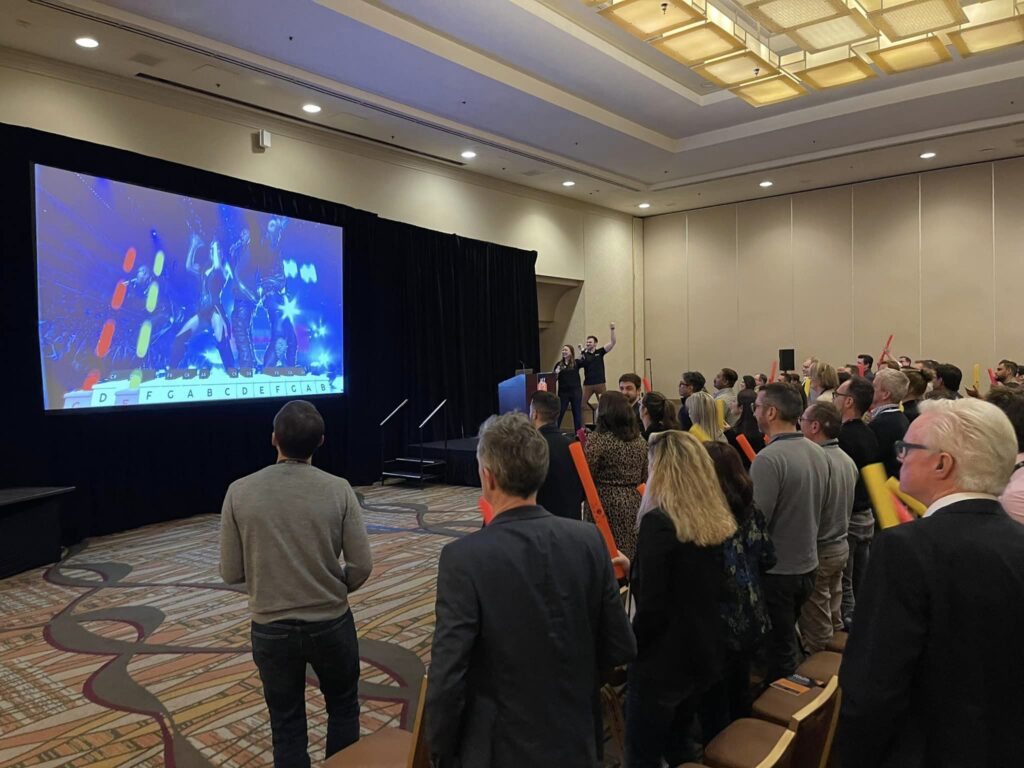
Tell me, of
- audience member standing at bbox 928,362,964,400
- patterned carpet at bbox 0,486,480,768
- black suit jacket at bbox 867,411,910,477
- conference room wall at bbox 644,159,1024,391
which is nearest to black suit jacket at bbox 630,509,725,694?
patterned carpet at bbox 0,486,480,768

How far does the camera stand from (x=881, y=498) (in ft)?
5.55

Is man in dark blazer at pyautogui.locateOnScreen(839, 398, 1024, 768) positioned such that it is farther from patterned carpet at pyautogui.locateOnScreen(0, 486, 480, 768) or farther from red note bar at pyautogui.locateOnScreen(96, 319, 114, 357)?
red note bar at pyautogui.locateOnScreen(96, 319, 114, 357)

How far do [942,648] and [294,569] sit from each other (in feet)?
5.49

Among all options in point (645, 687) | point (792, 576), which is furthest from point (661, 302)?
point (645, 687)

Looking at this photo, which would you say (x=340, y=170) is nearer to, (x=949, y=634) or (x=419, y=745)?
(x=419, y=745)

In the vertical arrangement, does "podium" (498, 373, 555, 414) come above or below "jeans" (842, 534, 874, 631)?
above

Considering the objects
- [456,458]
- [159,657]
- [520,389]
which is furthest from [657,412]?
[456,458]

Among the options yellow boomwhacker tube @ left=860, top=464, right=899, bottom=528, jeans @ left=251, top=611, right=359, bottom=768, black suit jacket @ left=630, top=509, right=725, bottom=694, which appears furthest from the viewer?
jeans @ left=251, top=611, right=359, bottom=768

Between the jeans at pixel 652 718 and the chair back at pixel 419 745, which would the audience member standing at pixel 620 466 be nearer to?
the jeans at pixel 652 718

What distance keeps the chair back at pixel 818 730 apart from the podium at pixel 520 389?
6599mm

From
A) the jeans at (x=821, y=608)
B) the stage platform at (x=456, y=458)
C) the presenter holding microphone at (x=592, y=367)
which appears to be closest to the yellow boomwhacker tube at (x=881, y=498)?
the jeans at (x=821, y=608)

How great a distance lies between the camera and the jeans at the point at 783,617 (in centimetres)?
270

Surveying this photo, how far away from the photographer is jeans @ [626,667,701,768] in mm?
2047

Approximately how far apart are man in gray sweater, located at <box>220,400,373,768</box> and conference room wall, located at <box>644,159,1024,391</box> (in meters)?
12.0
